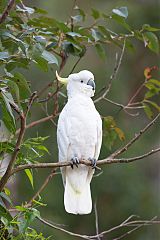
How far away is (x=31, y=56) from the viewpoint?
4.27 feet

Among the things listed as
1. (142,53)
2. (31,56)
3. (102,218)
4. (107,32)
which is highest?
(142,53)

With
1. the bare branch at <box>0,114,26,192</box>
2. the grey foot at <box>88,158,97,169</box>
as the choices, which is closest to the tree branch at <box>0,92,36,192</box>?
the bare branch at <box>0,114,26,192</box>

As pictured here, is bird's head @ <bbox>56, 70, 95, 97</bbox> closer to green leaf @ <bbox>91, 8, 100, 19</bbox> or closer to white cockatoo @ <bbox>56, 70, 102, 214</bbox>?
white cockatoo @ <bbox>56, 70, 102, 214</bbox>

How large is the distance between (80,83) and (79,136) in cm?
15

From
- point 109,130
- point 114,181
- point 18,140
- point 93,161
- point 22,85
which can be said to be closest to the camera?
point 18,140

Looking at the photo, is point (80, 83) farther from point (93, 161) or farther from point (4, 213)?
point (4, 213)

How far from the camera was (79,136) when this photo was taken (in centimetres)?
→ 167

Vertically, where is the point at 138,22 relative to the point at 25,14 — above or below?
above

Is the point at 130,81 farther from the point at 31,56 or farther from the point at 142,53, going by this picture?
the point at 31,56

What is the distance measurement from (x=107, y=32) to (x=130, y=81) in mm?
2491

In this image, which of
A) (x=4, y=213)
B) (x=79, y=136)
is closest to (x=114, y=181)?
(x=79, y=136)

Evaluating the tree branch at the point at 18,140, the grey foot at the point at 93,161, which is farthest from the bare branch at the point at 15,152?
the grey foot at the point at 93,161

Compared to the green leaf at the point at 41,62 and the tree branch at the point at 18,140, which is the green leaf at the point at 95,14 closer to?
the green leaf at the point at 41,62

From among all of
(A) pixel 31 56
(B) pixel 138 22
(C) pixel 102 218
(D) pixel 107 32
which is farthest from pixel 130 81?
(A) pixel 31 56
